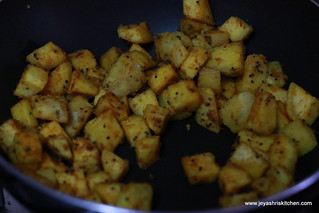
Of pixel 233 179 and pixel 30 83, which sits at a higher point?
pixel 30 83

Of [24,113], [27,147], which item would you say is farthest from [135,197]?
[24,113]

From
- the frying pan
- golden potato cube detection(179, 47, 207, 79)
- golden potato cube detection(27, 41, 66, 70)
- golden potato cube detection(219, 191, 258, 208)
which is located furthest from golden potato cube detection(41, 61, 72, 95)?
golden potato cube detection(219, 191, 258, 208)

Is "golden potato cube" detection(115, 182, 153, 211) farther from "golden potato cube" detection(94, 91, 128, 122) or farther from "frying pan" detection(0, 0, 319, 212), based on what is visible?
"golden potato cube" detection(94, 91, 128, 122)

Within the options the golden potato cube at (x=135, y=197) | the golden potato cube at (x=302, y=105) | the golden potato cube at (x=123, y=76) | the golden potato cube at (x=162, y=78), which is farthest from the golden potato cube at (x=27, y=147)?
the golden potato cube at (x=302, y=105)

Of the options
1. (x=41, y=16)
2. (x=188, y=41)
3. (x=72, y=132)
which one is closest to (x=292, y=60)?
(x=188, y=41)

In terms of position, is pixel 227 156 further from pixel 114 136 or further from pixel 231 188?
pixel 114 136

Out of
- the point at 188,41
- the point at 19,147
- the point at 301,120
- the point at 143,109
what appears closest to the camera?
the point at 19,147

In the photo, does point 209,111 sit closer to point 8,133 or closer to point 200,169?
point 200,169
